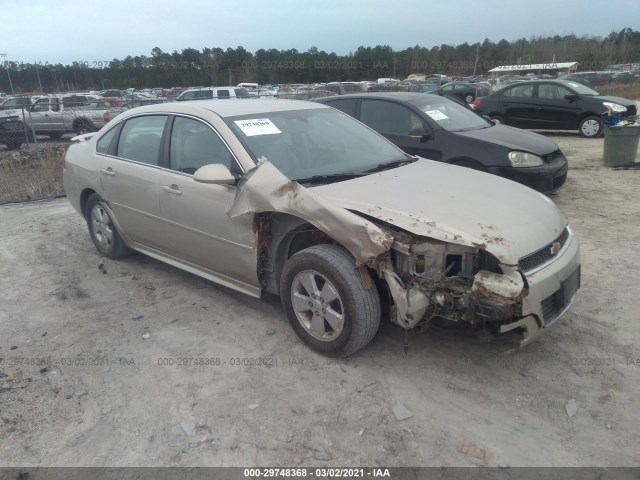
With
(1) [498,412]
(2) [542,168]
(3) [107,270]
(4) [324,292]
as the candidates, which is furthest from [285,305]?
(2) [542,168]

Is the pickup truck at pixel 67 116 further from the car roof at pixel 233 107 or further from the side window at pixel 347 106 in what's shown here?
the car roof at pixel 233 107

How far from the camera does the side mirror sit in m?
3.38

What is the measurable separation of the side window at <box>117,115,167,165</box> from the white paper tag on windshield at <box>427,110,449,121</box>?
3.67 meters

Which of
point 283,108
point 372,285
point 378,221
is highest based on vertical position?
point 283,108

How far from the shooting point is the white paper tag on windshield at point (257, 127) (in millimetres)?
3762

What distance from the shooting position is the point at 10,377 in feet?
10.7

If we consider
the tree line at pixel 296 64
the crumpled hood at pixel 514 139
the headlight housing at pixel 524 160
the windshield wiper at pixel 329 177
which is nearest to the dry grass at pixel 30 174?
the windshield wiper at pixel 329 177

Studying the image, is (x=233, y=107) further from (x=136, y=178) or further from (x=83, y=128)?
(x=83, y=128)

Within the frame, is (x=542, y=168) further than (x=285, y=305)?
Yes

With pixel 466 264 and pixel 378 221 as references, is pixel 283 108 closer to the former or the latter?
pixel 378 221

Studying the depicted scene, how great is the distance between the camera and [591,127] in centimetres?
1291

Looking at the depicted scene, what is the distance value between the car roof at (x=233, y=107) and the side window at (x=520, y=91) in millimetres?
10494

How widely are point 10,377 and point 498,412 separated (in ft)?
10.2

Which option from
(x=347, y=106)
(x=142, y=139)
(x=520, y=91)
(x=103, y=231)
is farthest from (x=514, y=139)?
(x=520, y=91)
